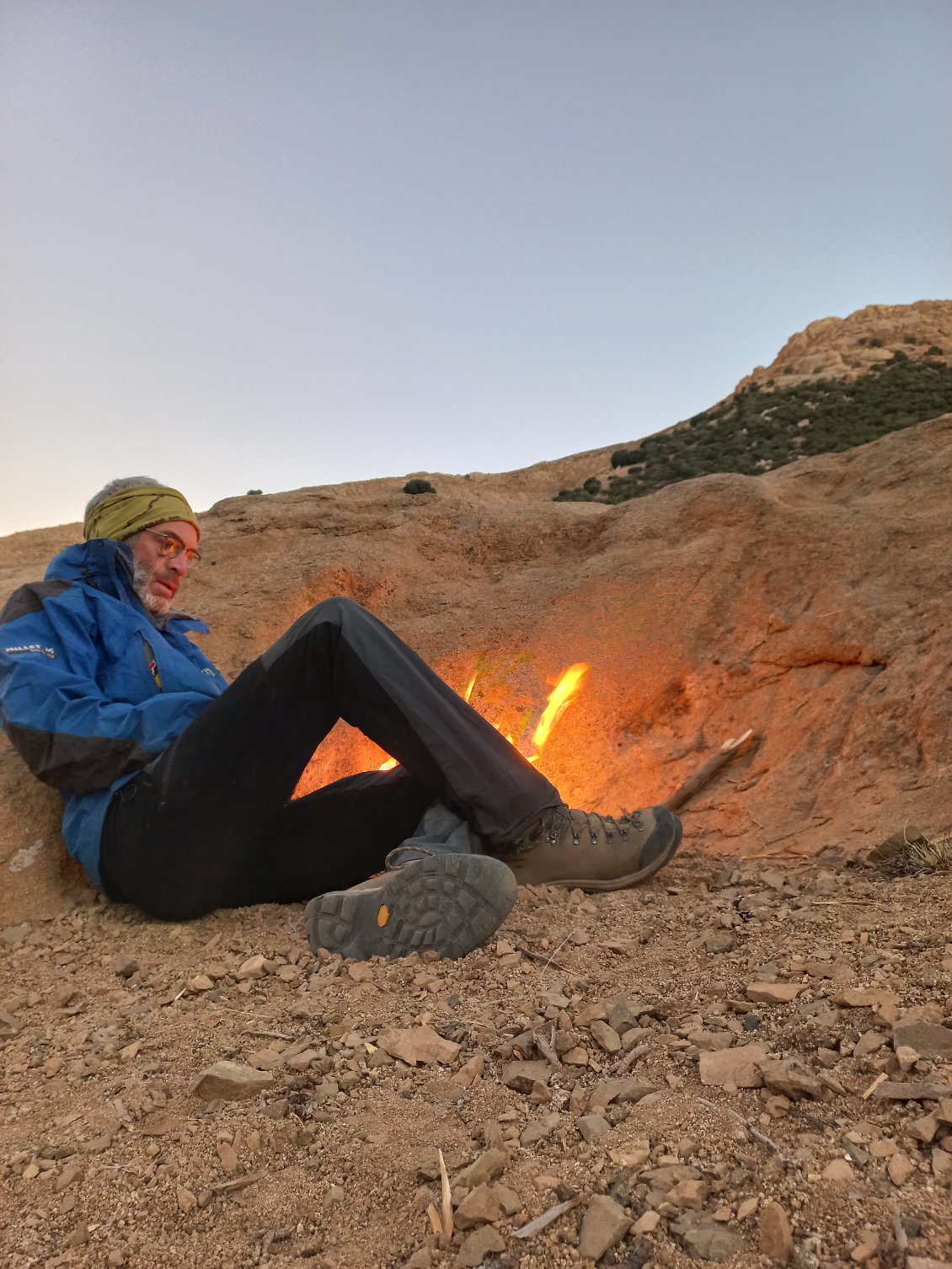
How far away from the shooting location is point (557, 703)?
4848 millimetres

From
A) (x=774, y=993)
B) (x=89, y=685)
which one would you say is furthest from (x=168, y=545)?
(x=774, y=993)

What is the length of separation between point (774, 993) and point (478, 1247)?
90cm

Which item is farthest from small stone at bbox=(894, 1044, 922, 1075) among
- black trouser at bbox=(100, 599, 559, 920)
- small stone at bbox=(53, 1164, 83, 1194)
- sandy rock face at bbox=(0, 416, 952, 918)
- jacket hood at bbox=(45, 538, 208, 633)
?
jacket hood at bbox=(45, 538, 208, 633)

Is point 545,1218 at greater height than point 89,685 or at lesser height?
lesser

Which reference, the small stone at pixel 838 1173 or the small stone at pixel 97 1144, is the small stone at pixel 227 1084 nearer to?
the small stone at pixel 97 1144

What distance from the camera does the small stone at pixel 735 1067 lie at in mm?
1462

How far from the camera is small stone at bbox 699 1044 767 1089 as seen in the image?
146 centimetres

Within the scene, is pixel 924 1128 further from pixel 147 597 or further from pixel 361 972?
pixel 147 597

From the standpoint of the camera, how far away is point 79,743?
2.63m

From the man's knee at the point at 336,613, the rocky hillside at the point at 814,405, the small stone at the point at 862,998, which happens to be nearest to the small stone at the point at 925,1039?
the small stone at the point at 862,998

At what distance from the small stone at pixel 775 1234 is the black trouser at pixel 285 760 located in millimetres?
1526

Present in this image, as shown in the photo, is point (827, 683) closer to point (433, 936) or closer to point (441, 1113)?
point (433, 936)

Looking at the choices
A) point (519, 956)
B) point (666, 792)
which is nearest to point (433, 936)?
point (519, 956)

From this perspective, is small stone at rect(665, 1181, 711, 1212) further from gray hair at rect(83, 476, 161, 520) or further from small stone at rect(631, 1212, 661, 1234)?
gray hair at rect(83, 476, 161, 520)
